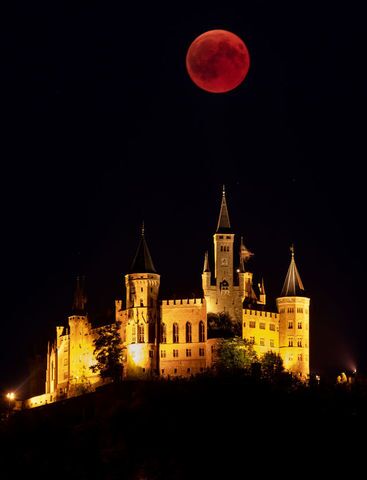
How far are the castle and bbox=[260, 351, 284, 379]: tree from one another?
1599mm

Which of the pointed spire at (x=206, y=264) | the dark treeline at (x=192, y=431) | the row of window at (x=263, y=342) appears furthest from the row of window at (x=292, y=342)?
the dark treeline at (x=192, y=431)

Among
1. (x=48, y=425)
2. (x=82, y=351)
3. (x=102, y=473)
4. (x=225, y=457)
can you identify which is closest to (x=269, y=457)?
(x=225, y=457)

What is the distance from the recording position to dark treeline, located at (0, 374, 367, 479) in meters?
142

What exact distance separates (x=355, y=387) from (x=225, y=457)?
20.5 metres

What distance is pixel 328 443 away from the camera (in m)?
142

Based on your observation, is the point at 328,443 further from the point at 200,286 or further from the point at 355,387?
the point at 200,286

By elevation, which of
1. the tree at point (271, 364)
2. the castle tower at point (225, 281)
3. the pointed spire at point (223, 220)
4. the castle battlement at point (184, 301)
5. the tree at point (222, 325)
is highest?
the pointed spire at point (223, 220)

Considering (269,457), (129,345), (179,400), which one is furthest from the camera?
(129,345)

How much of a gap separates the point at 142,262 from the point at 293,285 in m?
15.4

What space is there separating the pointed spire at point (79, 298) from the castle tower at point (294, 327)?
20296 millimetres

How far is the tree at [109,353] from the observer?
170 meters

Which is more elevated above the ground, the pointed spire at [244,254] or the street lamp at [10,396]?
the pointed spire at [244,254]

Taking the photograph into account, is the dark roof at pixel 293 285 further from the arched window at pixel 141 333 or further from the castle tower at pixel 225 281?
the arched window at pixel 141 333

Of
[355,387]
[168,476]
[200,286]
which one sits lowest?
[168,476]
